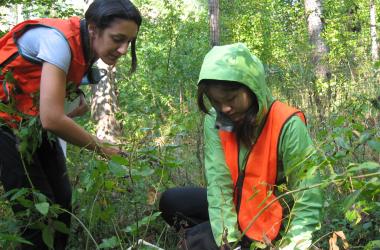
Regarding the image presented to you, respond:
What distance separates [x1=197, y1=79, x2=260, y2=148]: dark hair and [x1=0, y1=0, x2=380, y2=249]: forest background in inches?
8.3

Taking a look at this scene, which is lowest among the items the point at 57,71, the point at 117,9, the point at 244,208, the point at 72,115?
the point at 244,208

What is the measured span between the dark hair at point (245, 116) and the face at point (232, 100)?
12mm

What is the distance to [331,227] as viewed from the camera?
2652 mm

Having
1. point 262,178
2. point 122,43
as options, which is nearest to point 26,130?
point 122,43

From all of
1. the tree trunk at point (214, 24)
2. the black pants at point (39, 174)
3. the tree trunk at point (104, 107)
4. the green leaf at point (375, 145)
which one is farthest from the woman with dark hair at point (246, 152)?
the tree trunk at point (214, 24)

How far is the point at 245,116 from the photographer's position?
2.07 m

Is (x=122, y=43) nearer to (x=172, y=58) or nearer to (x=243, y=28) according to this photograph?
(x=172, y=58)

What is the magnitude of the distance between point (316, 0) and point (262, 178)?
32.5 ft

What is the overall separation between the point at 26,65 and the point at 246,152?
98 cm

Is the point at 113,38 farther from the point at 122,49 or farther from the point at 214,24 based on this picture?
the point at 214,24

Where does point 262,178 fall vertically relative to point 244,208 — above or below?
above

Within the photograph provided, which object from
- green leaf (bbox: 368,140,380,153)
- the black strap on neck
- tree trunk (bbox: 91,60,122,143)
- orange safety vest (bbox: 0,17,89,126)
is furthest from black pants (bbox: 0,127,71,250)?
tree trunk (bbox: 91,60,122,143)

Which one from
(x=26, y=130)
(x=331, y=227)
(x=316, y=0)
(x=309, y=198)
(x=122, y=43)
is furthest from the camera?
(x=316, y=0)

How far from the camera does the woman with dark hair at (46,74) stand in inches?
71.6
